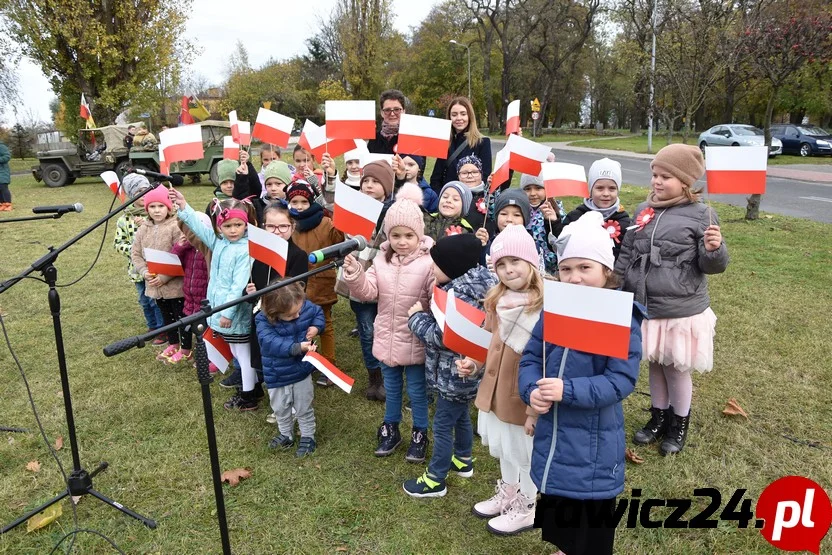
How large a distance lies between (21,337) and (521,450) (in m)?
5.04

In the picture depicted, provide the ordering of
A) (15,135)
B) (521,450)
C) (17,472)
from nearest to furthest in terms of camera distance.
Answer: (521,450) < (17,472) < (15,135)

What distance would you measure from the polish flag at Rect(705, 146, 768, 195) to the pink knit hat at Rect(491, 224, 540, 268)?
1.22 metres

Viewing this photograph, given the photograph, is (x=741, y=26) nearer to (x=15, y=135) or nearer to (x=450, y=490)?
(x=450, y=490)

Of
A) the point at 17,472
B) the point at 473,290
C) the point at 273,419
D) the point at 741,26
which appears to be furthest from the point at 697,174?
the point at 741,26

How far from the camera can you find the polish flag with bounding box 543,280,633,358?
169 centimetres

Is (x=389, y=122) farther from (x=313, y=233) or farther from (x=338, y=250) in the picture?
(x=338, y=250)

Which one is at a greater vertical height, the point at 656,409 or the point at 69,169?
the point at 69,169

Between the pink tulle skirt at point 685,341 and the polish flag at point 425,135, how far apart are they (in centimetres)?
191

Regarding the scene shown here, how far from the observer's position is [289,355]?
3.05m

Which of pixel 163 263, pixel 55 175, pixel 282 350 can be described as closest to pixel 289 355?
pixel 282 350

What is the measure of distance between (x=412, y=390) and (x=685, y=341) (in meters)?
1.50

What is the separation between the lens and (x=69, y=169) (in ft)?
54.0

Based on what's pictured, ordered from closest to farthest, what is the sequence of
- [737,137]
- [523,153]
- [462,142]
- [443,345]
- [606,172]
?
[443,345] → [606,172] → [523,153] → [462,142] → [737,137]

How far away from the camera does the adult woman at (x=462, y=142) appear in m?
4.40
